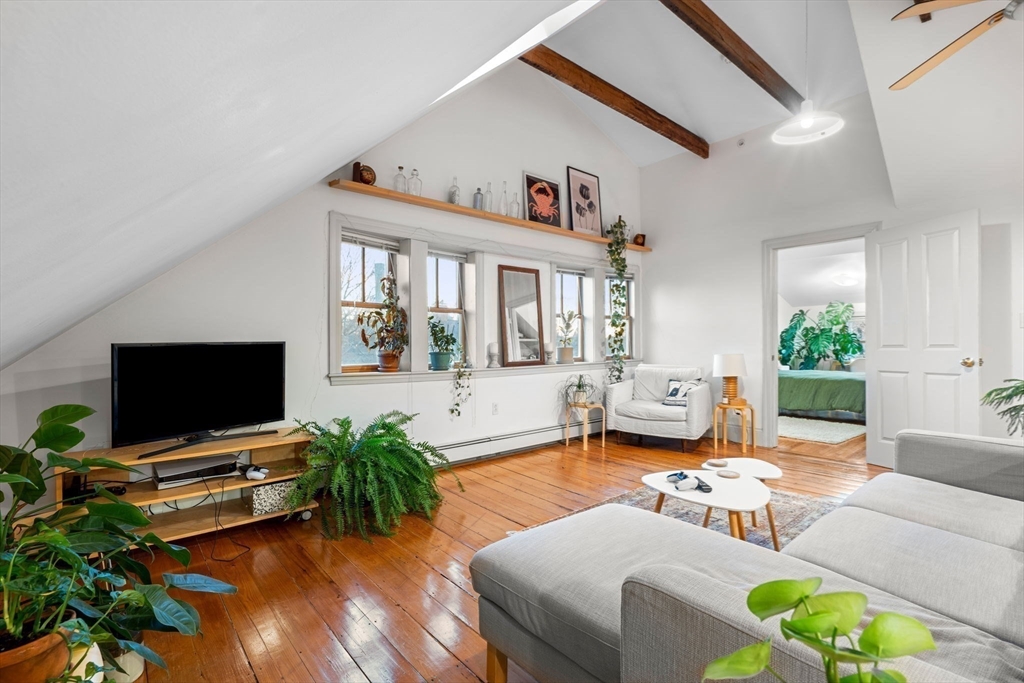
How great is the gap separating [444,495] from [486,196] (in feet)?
8.67

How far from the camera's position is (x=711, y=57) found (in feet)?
14.1

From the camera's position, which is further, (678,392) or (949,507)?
(678,392)

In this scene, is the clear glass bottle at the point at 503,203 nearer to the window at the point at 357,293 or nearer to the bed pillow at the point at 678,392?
the window at the point at 357,293

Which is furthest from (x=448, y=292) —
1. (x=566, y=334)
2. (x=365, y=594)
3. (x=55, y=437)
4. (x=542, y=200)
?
(x=55, y=437)

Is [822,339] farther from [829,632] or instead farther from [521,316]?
[829,632]

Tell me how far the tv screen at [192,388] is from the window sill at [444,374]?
2.02 feet

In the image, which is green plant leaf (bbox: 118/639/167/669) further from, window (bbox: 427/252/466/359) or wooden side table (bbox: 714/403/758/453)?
wooden side table (bbox: 714/403/758/453)

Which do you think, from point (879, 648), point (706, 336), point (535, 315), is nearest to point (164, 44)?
point (879, 648)

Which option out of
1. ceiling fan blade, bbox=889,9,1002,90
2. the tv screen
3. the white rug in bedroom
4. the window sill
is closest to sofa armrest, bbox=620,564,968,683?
the tv screen

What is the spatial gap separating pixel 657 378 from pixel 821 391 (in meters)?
2.55

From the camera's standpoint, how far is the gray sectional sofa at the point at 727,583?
809 mm

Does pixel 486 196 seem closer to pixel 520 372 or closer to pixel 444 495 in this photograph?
pixel 520 372

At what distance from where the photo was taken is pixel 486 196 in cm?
444

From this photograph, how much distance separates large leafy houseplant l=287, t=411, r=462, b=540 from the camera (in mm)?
2760
